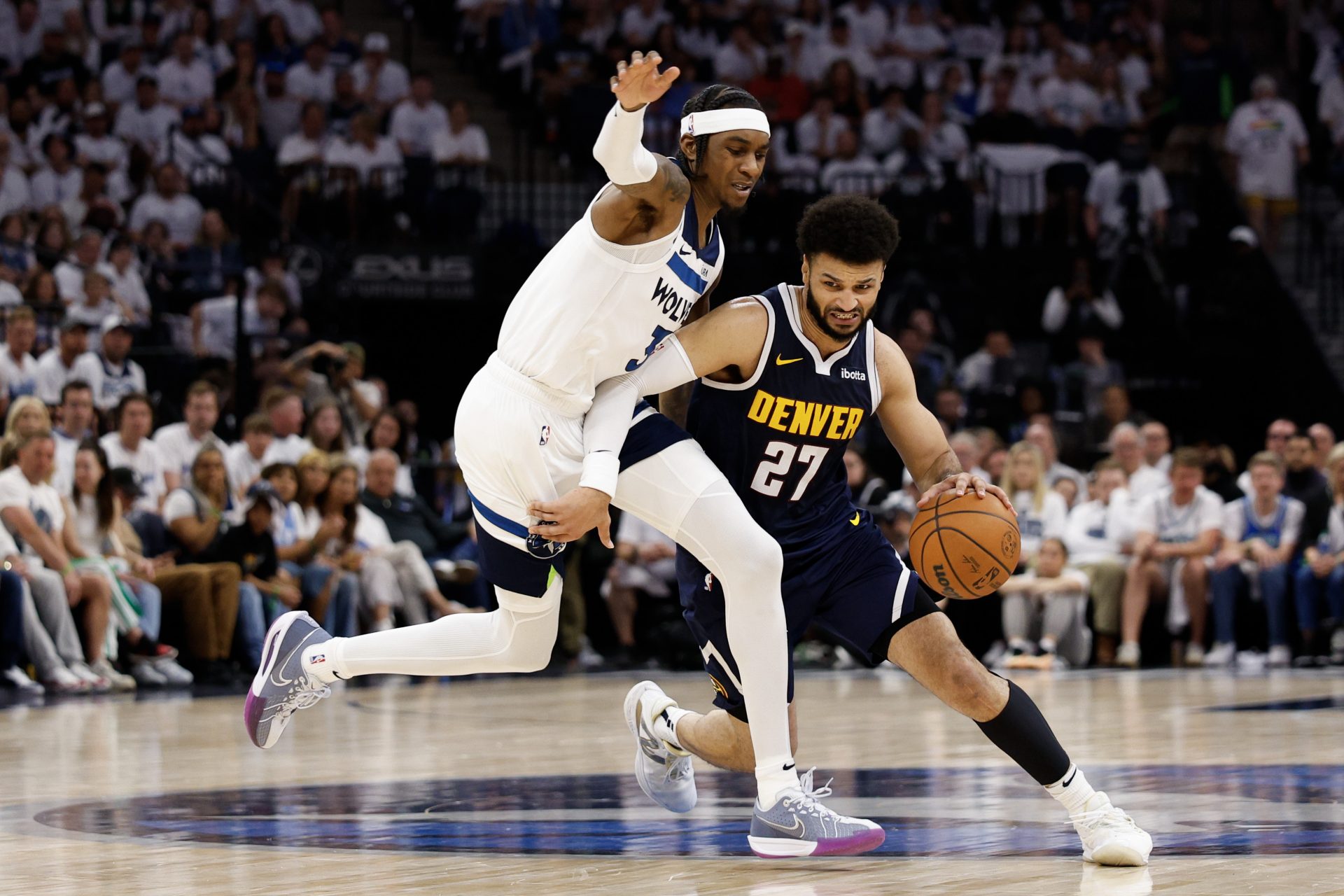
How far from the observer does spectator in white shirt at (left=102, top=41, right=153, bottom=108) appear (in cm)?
1537

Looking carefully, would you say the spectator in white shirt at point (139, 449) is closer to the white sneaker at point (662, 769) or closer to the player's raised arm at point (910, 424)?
the white sneaker at point (662, 769)

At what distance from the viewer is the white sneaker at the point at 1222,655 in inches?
464

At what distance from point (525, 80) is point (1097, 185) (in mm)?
5344

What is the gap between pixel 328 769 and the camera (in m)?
6.57

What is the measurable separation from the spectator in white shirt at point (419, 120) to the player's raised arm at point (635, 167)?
11.3 metres

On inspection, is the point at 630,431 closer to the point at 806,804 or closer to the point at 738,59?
the point at 806,804

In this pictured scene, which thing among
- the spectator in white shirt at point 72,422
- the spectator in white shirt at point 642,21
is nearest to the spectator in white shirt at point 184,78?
the spectator in white shirt at point 642,21

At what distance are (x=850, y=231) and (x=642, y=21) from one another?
43.0ft

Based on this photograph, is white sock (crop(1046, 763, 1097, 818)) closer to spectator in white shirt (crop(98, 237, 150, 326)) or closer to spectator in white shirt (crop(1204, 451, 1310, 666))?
spectator in white shirt (crop(1204, 451, 1310, 666))

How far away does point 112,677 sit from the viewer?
10.1 m

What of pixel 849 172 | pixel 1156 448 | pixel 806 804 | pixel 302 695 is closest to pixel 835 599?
pixel 806 804

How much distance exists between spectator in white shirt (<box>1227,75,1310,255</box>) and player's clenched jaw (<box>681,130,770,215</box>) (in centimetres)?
1286

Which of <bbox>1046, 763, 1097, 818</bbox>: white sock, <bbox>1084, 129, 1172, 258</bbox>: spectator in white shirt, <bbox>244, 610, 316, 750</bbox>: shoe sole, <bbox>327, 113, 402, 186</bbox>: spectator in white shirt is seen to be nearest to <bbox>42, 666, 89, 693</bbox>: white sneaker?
<bbox>244, 610, 316, 750</bbox>: shoe sole

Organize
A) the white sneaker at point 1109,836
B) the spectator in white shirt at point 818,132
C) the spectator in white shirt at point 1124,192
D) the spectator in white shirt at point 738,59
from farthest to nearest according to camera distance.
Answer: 1. the spectator in white shirt at point 738,59
2. the spectator in white shirt at point 818,132
3. the spectator in white shirt at point 1124,192
4. the white sneaker at point 1109,836
